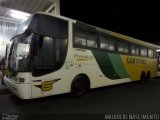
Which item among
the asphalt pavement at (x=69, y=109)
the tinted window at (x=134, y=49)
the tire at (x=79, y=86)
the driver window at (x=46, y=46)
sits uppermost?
the tinted window at (x=134, y=49)

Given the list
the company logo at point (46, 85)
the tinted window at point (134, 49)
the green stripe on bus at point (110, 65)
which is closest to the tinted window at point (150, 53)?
the tinted window at point (134, 49)

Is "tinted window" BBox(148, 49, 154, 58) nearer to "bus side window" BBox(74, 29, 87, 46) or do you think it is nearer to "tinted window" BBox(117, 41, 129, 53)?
"tinted window" BBox(117, 41, 129, 53)

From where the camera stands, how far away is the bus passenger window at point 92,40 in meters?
7.35

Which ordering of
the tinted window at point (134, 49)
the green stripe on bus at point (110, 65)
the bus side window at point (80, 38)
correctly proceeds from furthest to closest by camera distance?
the tinted window at point (134, 49) → the green stripe on bus at point (110, 65) → the bus side window at point (80, 38)

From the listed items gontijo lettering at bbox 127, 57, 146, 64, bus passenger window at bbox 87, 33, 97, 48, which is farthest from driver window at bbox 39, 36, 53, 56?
gontijo lettering at bbox 127, 57, 146, 64

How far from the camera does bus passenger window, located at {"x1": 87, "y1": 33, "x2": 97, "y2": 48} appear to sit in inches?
289

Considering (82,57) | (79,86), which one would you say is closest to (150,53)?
(82,57)

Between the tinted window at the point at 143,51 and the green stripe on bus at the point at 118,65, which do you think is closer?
the green stripe on bus at the point at 118,65

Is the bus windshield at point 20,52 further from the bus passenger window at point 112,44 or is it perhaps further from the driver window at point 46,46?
the bus passenger window at point 112,44

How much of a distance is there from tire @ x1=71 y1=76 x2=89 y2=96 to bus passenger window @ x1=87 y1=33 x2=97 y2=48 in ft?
4.98

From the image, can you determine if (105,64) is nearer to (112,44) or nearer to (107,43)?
(107,43)

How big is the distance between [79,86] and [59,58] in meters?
1.55

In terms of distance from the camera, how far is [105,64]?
813 centimetres

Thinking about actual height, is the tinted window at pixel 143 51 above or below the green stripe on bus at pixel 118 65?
above
